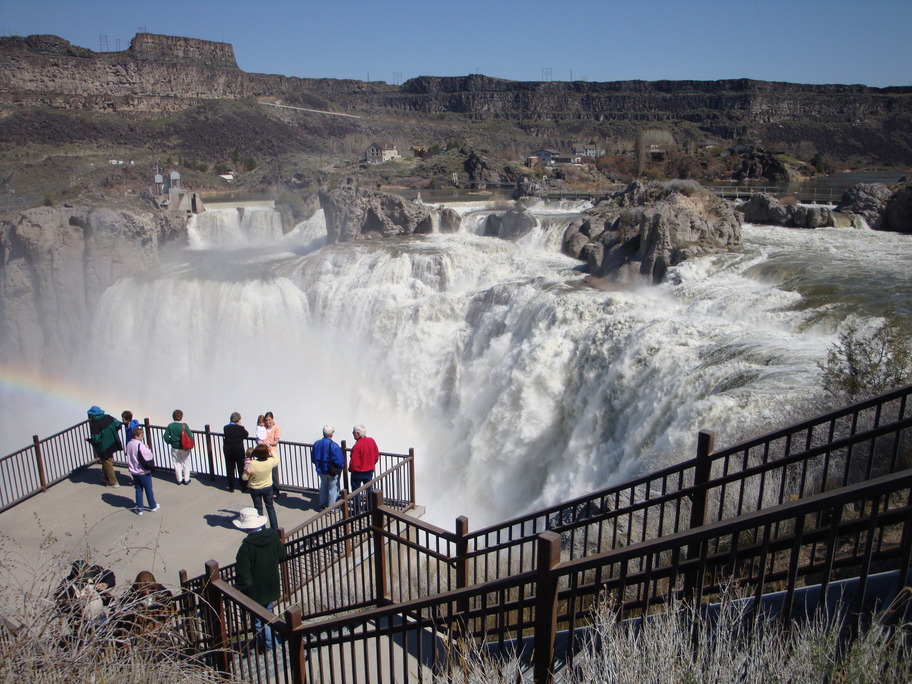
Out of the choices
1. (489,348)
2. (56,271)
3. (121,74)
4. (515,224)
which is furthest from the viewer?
(121,74)

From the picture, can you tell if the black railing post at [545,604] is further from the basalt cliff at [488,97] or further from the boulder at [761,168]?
the basalt cliff at [488,97]

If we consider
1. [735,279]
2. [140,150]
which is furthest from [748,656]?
[140,150]

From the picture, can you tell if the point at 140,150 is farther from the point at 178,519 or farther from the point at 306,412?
the point at 178,519

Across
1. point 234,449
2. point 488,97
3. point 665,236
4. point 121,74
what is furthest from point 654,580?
point 488,97

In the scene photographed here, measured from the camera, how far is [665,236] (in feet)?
57.7

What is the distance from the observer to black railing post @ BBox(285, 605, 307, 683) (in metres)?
4.30

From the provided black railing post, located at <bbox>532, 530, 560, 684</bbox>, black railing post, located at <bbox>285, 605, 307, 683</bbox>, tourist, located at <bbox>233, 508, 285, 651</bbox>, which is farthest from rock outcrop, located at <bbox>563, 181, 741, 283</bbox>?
black railing post, located at <bbox>532, 530, 560, 684</bbox>

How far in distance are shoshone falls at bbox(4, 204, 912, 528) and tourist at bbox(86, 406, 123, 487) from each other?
590 cm

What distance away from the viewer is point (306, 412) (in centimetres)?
2059

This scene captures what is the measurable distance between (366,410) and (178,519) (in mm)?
10630

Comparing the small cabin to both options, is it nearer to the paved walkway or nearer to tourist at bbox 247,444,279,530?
the paved walkway

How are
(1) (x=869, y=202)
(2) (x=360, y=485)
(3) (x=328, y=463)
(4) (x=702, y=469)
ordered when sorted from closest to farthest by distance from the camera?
(4) (x=702, y=469), (3) (x=328, y=463), (2) (x=360, y=485), (1) (x=869, y=202)

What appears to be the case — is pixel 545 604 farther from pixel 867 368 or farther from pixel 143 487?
pixel 143 487

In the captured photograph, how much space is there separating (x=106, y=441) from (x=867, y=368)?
10.3 metres
